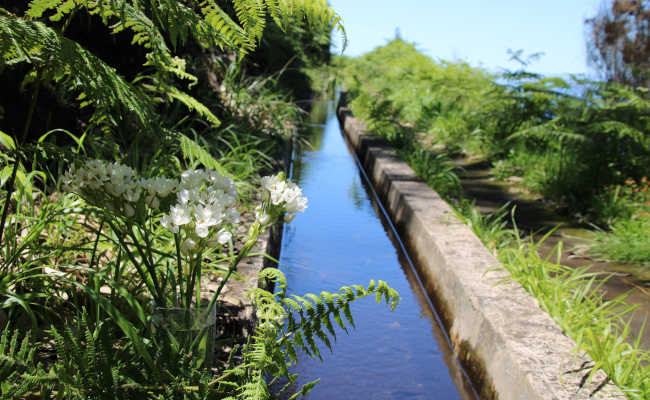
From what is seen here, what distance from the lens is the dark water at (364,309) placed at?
2756 millimetres

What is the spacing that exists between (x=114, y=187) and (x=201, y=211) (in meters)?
0.29

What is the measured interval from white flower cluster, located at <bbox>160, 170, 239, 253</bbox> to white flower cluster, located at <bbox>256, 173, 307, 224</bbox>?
0.10 metres

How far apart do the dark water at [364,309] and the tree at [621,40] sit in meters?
9.99

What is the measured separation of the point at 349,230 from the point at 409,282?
3.90 ft

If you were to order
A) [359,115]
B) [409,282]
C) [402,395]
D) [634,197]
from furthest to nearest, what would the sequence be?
[359,115] → [634,197] → [409,282] → [402,395]

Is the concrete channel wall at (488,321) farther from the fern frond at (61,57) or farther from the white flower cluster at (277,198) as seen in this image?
the fern frond at (61,57)

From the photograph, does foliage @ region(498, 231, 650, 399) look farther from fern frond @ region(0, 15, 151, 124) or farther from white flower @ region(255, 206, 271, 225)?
fern frond @ region(0, 15, 151, 124)

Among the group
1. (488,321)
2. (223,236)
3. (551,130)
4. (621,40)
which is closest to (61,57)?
(223,236)

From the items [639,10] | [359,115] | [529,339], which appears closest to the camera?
[529,339]

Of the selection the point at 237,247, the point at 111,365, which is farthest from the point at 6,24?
the point at 237,247

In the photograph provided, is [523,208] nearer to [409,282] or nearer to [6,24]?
[409,282]

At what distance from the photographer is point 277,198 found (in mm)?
1716

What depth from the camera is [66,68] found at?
1.72 meters

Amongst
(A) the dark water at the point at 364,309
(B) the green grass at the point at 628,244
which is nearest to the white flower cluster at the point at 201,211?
(A) the dark water at the point at 364,309
